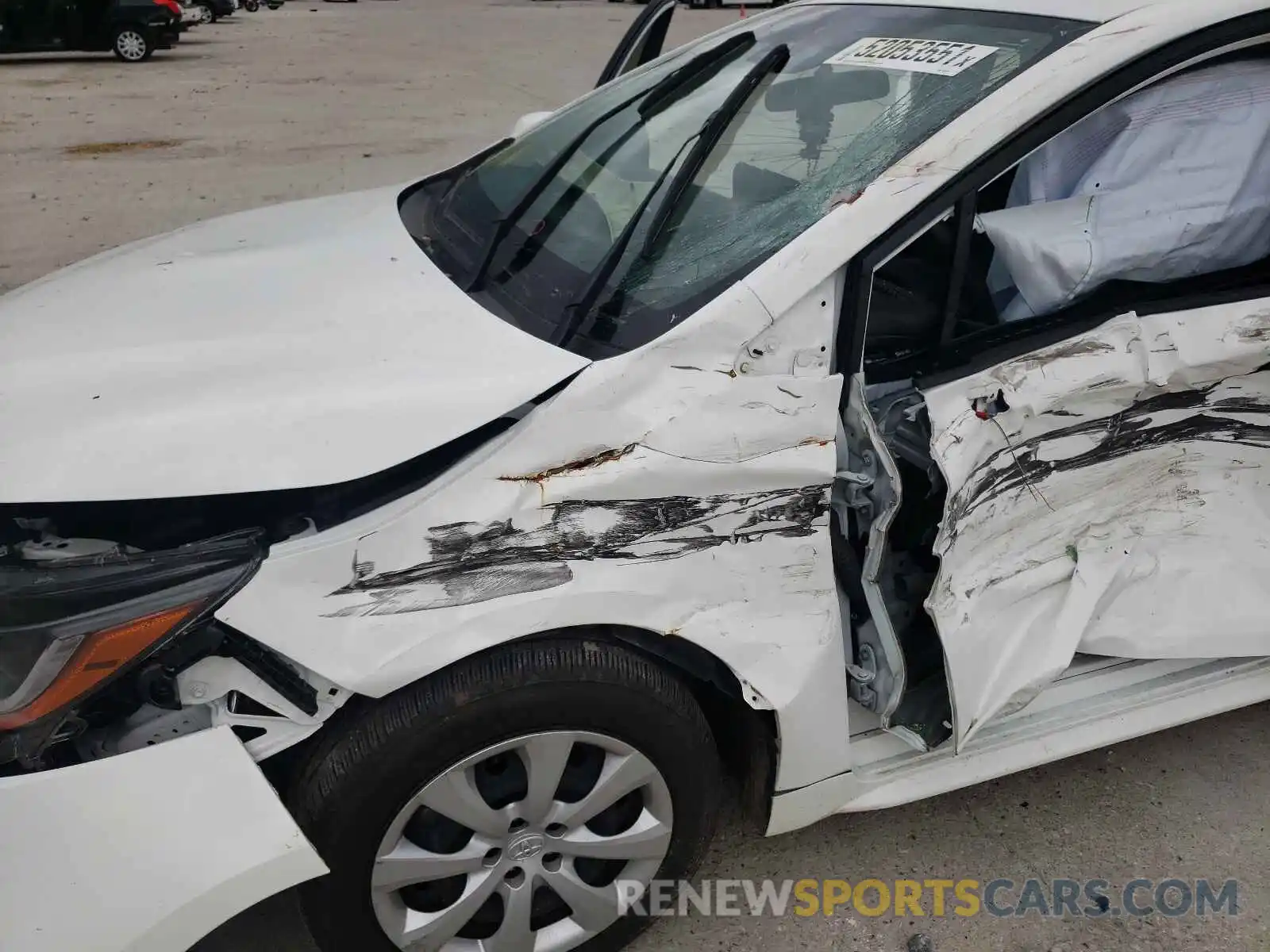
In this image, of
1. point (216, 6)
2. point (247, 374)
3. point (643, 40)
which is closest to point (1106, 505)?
point (247, 374)

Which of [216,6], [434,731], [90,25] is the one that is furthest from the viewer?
[216,6]

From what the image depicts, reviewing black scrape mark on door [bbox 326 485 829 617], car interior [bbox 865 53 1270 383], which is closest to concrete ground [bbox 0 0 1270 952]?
black scrape mark on door [bbox 326 485 829 617]

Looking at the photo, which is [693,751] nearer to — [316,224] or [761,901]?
[761,901]

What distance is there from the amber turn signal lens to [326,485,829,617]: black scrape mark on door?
0.77 feet

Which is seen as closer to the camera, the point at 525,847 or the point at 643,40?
the point at 525,847

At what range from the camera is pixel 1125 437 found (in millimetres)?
1855

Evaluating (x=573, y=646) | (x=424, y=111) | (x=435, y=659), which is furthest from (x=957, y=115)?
(x=424, y=111)

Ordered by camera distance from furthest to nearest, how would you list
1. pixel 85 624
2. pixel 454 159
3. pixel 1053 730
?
pixel 454 159 < pixel 1053 730 < pixel 85 624

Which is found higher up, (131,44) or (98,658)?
(131,44)

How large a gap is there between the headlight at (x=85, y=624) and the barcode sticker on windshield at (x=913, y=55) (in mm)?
1503

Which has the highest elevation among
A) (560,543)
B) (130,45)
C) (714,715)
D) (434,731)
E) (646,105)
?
(130,45)

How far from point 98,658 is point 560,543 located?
0.67m

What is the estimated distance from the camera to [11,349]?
165 centimetres

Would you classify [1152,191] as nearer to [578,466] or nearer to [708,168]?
[708,168]
